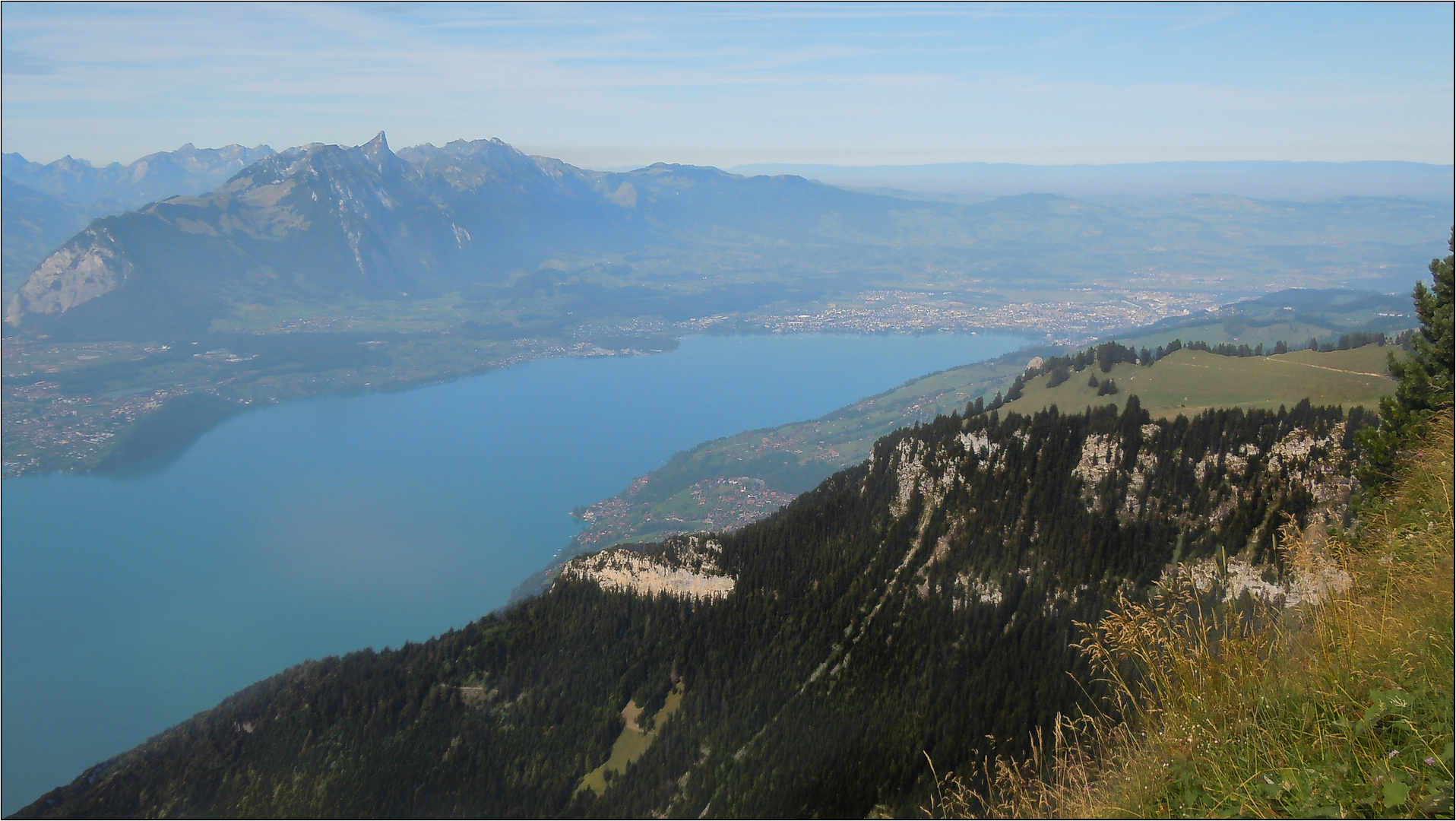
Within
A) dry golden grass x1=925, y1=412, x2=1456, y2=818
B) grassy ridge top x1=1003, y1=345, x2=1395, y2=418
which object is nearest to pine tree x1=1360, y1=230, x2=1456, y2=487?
dry golden grass x1=925, y1=412, x2=1456, y2=818

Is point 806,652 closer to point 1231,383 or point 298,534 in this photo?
point 1231,383

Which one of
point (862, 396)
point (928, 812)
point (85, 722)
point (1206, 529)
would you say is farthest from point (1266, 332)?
point (85, 722)

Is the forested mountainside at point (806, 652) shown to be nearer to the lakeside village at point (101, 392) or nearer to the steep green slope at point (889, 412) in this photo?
the steep green slope at point (889, 412)

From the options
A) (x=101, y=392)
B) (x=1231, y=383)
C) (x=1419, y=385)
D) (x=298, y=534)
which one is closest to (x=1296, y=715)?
(x=1419, y=385)

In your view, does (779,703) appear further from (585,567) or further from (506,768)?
(585,567)

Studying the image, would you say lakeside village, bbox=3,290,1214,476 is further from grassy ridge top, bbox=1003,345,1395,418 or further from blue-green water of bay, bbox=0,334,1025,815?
grassy ridge top, bbox=1003,345,1395,418
